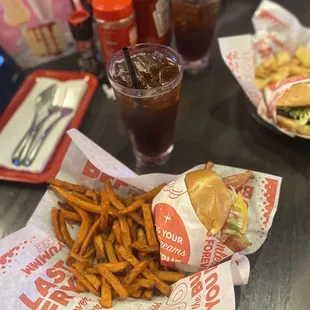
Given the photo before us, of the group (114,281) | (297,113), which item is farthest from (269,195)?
(114,281)

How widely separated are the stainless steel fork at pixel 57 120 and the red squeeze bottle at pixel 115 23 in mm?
240

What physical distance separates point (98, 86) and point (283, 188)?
32.9 inches

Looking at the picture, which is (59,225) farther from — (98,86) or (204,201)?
(98,86)

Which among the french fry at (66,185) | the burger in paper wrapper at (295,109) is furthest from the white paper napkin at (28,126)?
the burger in paper wrapper at (295,109)

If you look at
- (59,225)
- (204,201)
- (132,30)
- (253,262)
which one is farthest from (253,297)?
(132,30)

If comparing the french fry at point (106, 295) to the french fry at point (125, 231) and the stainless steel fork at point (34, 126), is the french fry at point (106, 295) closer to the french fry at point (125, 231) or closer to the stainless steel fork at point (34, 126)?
the french fry at point (125, 231)

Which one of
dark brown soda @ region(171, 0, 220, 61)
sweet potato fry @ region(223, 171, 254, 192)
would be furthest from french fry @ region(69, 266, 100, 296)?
dark brown soda @ region(171, 0, 220, 61)

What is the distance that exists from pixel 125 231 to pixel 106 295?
169 mm

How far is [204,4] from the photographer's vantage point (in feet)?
4.48

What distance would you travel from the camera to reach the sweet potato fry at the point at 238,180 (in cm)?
101

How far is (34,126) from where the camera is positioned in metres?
1.37

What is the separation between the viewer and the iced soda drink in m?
1.04

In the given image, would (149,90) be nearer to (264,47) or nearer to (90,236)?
(90,236)

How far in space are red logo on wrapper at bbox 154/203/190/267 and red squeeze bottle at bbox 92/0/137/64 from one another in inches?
25.3
